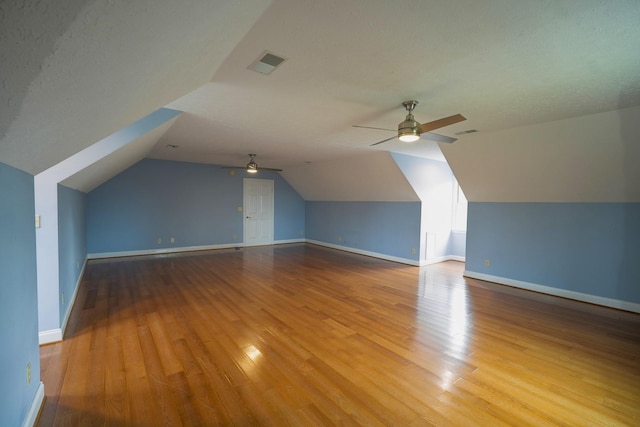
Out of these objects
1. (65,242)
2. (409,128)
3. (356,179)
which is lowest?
(65,242)

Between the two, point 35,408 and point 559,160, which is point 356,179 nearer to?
point 559,160

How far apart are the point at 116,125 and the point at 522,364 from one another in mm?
3892

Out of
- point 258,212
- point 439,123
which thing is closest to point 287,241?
point 258,212

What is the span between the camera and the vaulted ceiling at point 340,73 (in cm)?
90

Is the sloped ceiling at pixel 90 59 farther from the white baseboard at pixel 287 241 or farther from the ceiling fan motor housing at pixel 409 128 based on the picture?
the white baseboard at pixel 287 241

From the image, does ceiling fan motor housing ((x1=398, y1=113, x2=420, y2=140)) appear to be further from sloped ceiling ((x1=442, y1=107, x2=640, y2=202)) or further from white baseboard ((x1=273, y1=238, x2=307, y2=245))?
white baseboard ((x1=273, y1=238, x2=307, y2=245))

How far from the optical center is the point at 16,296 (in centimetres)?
155

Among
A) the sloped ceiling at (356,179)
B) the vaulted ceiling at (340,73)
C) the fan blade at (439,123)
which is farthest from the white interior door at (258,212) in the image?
the fan blade at (439,123)

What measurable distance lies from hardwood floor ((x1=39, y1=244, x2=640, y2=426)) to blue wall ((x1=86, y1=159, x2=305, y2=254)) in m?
2.23

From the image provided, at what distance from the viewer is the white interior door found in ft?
27.3

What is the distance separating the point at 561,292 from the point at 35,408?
6.10 metres

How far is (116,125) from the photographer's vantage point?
2057 millimetres

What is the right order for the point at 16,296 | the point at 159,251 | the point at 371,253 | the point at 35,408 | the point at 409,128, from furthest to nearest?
the point at 371,253, the point at 159,251, the point at 409,128, the point at 35,408, the point at 16,296

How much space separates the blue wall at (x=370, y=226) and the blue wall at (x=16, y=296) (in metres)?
6.00
